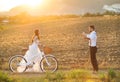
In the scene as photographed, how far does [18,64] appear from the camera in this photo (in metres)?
23.3

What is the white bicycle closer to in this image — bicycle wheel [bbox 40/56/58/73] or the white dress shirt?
bicycle wheel [bbox 40/56/58/73]

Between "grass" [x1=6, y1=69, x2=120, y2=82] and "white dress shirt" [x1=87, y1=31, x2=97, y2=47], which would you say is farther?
"white dress shirt" [x1=87, y1=31, x2=97, y2=47]

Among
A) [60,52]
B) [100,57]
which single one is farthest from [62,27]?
[100,57]

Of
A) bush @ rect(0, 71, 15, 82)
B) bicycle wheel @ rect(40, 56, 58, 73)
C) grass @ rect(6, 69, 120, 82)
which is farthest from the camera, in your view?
bicycle wheel @ rect(40, 56, 58, 73)

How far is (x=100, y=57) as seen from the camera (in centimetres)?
2944

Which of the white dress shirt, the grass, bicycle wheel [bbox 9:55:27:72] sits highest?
the white dress shirt

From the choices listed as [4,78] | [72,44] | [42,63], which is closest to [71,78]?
[4,78]

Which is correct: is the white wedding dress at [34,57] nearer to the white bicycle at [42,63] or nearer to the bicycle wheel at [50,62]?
the white bicycle at [42,63]

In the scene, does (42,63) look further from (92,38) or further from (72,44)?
(72,44)

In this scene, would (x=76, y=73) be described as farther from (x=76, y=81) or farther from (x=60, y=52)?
(x=60, y=52)

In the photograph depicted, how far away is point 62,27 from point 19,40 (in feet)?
31.5

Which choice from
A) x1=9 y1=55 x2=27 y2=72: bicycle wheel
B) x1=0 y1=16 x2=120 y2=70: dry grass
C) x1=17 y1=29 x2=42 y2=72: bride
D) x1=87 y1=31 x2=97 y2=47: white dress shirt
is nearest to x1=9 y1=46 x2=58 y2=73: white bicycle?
x1=9 y1=55 x2=27 y2=72: bicycle wheel

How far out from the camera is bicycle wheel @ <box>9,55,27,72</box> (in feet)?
76.7

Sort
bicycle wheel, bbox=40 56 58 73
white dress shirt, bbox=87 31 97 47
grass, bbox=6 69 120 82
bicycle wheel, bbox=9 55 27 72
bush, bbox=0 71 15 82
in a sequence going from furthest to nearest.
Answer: bicycle wheel, bbox=9 55 27 72 < bicycle wheel, bbox=40 56 58 73 < white dress shirt, bbox=87 31 97 47 < grass, bbox=6 69 120 82 < bush, bbox=0 71 15 82
